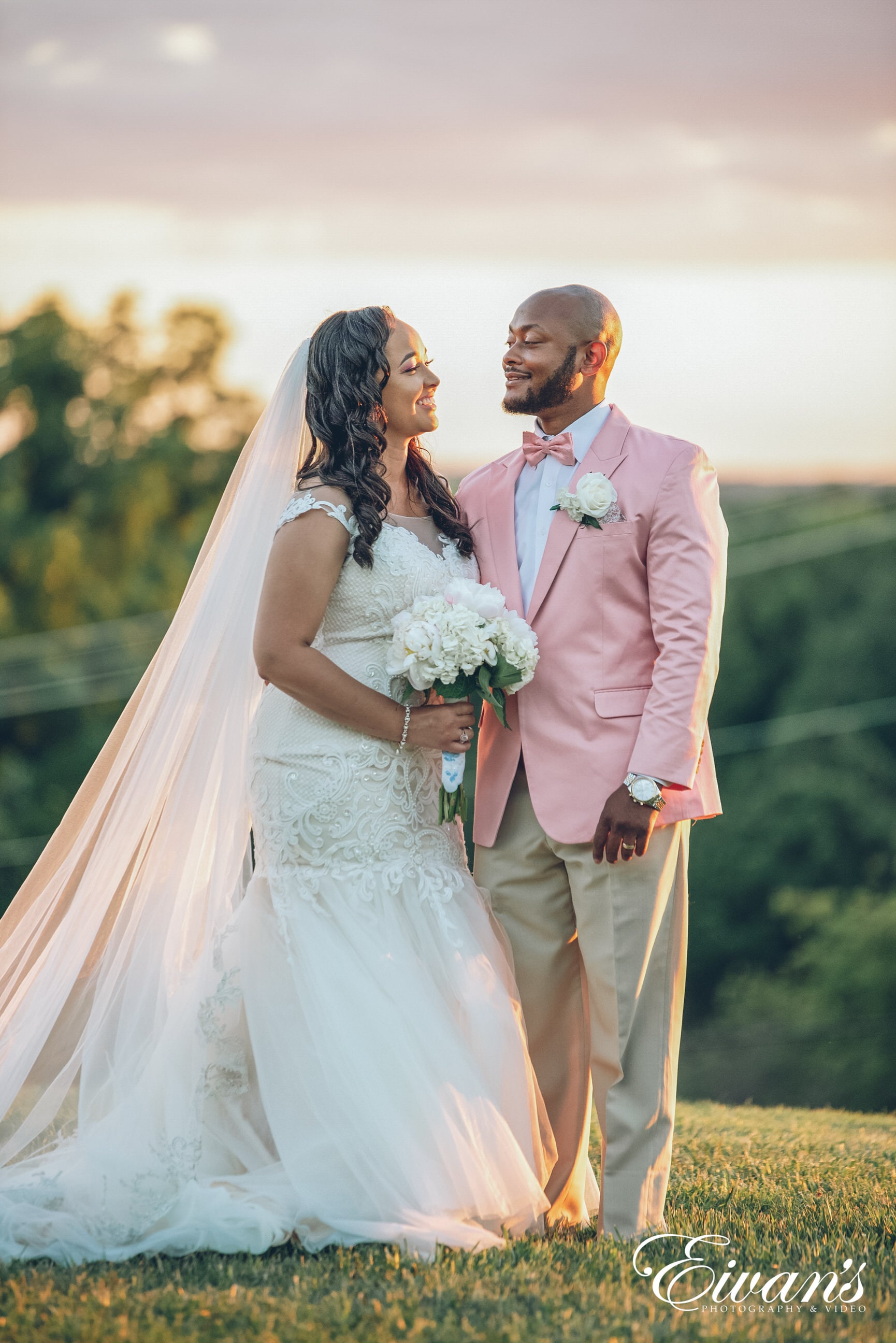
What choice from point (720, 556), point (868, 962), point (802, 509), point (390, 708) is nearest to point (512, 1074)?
point (390, 708)

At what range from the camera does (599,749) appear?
3.89 meters

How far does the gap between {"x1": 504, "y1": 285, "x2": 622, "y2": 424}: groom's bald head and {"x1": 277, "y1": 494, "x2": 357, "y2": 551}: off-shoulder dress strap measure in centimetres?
67

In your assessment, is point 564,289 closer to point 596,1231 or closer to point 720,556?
point 720,556

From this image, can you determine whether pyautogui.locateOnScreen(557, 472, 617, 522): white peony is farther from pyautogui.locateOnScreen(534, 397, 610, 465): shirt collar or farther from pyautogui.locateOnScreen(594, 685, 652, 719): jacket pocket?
pyautogui.locateOnScreen(594, 685, 652, 719): jacket pocket

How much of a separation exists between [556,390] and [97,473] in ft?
76.3

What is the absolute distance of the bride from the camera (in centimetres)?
353

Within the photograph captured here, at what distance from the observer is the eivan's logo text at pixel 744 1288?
10.4ft

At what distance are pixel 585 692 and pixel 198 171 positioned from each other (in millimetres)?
20174

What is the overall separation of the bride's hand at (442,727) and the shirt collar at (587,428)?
887 mm

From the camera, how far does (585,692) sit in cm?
393

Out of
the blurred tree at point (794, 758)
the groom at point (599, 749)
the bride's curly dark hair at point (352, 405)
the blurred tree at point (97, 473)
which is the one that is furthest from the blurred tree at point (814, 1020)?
the bride's curly dark hair at point (352, 405)

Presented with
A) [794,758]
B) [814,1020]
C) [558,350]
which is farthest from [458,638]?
[794,758]

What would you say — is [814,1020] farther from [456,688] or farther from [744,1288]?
[456,688]

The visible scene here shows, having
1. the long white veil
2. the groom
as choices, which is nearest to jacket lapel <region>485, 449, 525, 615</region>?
the groom
